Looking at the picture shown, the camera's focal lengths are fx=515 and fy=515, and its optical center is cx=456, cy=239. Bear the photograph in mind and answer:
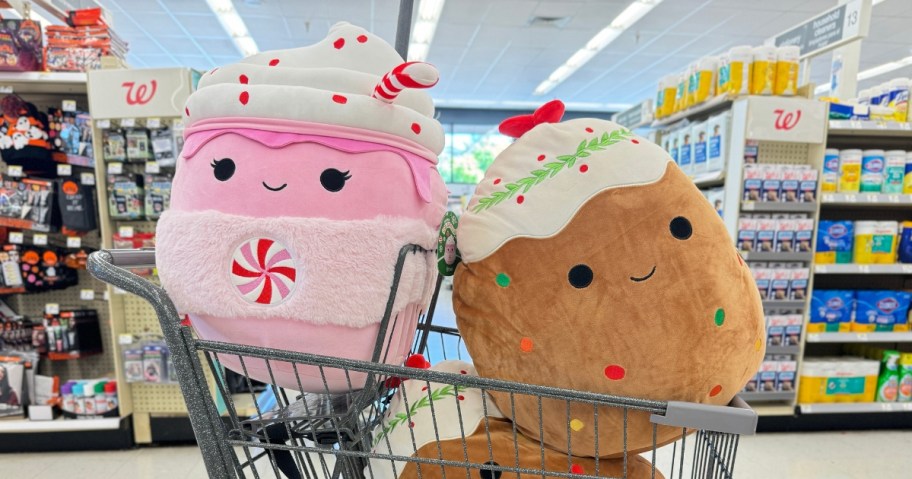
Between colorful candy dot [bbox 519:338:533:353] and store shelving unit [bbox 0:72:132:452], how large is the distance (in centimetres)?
249

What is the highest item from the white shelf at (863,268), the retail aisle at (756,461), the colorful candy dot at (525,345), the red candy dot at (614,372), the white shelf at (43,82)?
the white shelf at (43,82)

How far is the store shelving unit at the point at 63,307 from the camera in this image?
2.38 meters

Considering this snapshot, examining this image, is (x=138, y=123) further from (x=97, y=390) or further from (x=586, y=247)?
(x=586, y=247)

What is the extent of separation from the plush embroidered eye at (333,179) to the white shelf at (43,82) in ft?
7.68

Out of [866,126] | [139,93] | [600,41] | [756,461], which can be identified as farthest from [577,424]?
[600,41]

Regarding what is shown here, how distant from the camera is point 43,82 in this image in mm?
2352

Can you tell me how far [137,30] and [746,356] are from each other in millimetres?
7617

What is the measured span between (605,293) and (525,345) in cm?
12

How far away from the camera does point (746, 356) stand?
2.19 feet

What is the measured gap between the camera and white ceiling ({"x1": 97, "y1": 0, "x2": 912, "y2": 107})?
5586mm

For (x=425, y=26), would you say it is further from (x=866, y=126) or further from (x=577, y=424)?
(x=577, y=424)

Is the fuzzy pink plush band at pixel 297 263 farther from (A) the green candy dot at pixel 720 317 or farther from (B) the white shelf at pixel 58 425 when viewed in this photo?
(B) the white shelf at pixel 58 425

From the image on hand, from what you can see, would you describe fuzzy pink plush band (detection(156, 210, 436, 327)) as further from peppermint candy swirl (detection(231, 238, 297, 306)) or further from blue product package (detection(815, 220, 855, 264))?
blue product package (detection(815, 220, 855, 264))

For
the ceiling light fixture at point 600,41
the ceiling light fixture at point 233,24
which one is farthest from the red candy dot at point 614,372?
the ceiling light fixture at point 600,41
